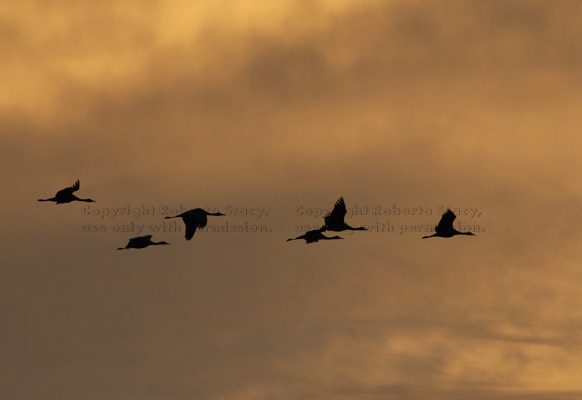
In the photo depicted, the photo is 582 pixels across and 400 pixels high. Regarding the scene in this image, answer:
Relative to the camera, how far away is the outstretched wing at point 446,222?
129 metres

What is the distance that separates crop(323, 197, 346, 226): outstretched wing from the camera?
125062mm

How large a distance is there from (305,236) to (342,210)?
26.0 feet

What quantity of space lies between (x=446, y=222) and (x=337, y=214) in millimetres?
8224

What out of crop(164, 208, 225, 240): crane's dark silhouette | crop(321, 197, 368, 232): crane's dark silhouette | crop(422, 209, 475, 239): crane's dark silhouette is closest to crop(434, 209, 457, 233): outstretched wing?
crop(422, 209, 475, 239): crane's dark silhouette

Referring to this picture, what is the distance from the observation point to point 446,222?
12975cm

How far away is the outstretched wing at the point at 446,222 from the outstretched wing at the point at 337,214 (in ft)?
23.6

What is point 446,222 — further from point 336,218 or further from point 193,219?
point 193,219

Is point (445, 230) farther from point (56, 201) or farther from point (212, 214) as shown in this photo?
point (56, 201)

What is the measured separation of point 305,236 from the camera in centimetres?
13300

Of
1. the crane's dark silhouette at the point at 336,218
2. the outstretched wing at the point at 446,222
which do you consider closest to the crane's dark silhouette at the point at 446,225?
the outstretched wing at the point at 446,222

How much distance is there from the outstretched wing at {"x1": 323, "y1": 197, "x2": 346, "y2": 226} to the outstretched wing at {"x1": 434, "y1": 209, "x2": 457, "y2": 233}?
7191 mm

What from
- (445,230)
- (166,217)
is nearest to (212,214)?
(166,217)

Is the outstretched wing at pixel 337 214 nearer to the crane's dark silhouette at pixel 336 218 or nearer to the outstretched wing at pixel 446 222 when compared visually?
the crane's dark silhouette at pixel 336 218

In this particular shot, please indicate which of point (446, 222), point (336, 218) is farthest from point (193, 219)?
point (446, 222)
